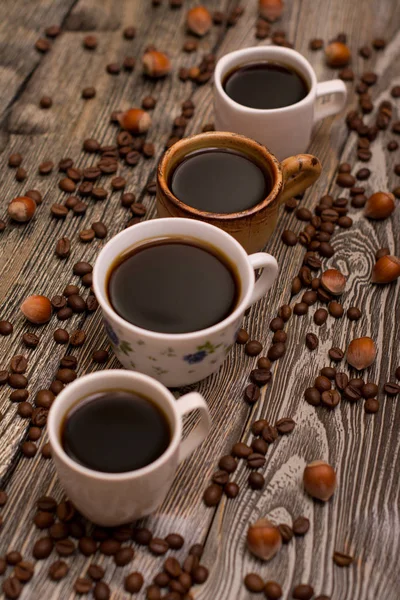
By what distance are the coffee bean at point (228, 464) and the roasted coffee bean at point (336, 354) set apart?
314mm

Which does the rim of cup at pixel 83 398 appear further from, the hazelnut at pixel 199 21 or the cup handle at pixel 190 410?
the hazelnut at pixel 199 21

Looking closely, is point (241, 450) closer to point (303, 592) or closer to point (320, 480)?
point (320, 480)

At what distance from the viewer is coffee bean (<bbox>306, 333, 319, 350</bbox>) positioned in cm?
157

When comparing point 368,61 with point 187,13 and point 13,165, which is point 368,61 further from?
point 13,165

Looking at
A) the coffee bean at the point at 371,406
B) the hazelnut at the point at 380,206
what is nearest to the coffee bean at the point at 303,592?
the coffee bean at the point at 371,406

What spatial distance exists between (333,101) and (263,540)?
1.14 metres

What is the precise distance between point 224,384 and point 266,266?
0.25 m

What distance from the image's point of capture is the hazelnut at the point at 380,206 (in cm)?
180

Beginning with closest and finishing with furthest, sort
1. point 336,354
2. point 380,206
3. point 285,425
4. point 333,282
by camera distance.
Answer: point 285,425 → point 336,354 → point 333,282 → point 380,206

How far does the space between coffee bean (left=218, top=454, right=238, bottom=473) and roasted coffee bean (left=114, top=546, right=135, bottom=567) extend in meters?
0.22

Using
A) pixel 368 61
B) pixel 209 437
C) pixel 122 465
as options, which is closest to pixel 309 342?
pixel 209 437

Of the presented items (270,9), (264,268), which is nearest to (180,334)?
(264,268)

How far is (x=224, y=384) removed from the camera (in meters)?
1.52

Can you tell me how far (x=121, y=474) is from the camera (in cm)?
113
